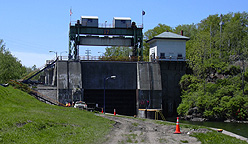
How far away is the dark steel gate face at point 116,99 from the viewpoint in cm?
5750

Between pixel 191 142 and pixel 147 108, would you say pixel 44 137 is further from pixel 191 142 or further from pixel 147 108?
pixel 147 108

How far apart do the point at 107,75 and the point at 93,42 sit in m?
7.16

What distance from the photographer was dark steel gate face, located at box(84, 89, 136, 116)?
57500 mm

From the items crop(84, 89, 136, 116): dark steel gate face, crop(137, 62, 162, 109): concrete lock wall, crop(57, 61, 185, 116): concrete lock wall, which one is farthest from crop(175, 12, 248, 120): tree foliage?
crop(84, 89, 136, 116): dark steel gate face

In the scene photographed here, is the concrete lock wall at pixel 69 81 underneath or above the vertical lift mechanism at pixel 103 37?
underneath

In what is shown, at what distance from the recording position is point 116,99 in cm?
5847

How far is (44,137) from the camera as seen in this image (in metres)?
16.2

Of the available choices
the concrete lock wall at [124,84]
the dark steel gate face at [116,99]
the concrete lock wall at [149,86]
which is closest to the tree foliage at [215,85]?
the concrete lock wall at [124,84]

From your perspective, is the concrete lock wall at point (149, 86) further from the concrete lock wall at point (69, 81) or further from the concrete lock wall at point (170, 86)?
the concrete lock wall at point (69, 81)

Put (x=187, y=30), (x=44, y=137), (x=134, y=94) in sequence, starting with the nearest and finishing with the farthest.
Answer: (x=44, y=137) < (x=134, y=94) < (x=187, y=30)

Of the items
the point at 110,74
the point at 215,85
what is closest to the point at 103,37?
the point at 110,74

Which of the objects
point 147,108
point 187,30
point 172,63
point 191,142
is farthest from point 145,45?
point 191,142

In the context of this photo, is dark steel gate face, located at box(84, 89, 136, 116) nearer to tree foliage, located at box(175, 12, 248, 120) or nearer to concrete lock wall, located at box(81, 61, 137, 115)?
concrete lock wall, located at box(81, 61, 137, 115)

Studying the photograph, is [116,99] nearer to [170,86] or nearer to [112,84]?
[112,84]
